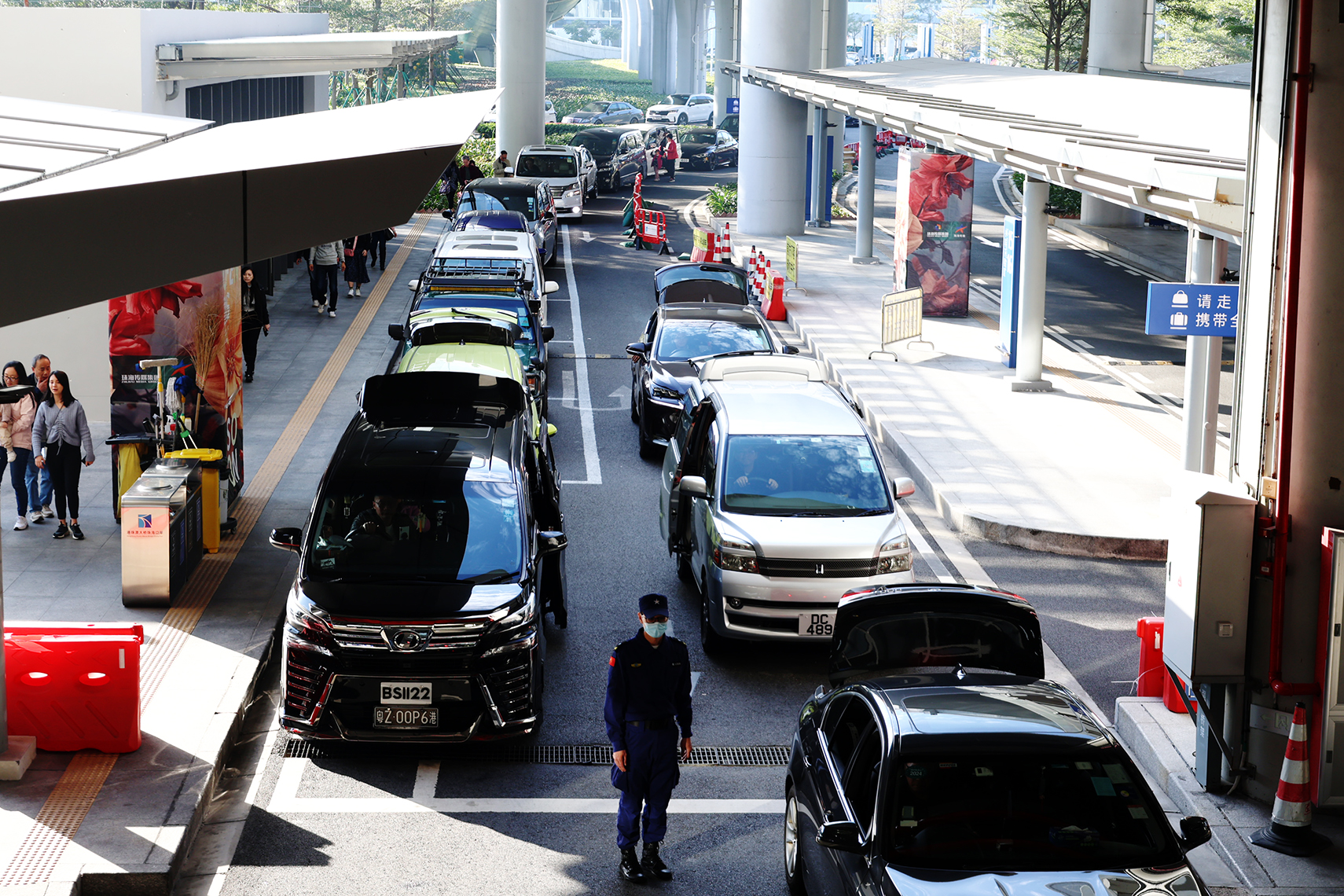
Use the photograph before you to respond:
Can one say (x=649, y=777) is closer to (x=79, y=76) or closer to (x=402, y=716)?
(x=402, y=716)

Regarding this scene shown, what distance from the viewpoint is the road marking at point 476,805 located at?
869cm

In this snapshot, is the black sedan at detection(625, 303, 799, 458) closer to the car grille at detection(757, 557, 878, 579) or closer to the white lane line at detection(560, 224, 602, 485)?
A: the white lane line at detection(560, 224, 602, 485)

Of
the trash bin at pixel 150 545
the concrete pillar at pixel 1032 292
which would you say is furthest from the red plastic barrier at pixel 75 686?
the concrete pillar at pixel 1032 292

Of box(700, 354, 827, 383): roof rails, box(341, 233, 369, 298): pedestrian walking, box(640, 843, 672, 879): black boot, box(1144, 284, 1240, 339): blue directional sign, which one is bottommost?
box(640, 843, 672, 879): black boot

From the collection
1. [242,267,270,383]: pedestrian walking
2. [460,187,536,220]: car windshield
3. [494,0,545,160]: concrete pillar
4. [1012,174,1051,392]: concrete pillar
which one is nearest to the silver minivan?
[1012,174,1051,392]: concrete pillar

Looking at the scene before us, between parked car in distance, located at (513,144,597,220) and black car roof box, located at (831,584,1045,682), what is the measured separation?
100ft

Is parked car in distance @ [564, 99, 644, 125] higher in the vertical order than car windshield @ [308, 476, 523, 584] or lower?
higher

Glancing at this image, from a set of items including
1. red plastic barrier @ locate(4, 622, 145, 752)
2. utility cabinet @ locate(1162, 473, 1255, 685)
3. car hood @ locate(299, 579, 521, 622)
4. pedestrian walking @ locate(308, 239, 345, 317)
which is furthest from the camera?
pedestrian walking @ locate(308, 239, 345, 317)

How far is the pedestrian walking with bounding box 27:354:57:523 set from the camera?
44.6ft

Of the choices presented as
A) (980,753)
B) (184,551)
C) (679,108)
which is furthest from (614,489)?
(679,108)

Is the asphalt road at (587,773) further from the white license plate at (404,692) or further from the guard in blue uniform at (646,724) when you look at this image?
the white license plate at (404,692)

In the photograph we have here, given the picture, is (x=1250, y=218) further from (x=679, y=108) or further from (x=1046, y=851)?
(x=679, y=108)

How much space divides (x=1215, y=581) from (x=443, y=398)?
22.3ft

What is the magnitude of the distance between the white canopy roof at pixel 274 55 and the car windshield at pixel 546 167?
14095 millimetres
